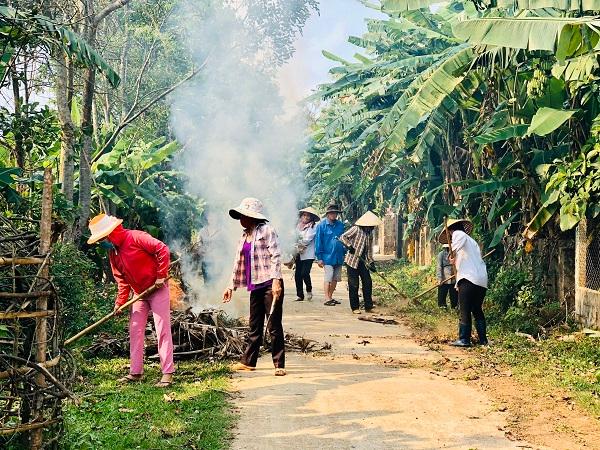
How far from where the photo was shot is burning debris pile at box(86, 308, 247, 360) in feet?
29.8

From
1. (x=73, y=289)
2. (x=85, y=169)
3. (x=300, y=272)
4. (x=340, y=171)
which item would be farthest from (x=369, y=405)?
(x=340, y=171)

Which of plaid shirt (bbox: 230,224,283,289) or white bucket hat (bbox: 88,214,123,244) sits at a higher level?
white bucket hat (bbox: 88,214,123,244)

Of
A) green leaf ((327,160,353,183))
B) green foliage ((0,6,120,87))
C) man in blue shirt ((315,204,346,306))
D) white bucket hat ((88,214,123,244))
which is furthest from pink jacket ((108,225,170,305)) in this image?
green leaf ((327,160,353,183))

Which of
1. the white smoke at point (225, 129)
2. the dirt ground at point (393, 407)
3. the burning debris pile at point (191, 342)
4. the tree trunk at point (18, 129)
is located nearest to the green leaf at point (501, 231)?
the dirt ground at point (393, 407)

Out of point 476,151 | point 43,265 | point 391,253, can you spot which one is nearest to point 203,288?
point 476,151

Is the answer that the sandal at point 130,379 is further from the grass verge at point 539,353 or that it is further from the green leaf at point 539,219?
the green leaf at point 539,219

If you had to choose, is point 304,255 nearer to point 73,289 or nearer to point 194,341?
point 194,341

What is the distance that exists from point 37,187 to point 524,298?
7446 millimetres

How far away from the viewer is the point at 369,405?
689cm

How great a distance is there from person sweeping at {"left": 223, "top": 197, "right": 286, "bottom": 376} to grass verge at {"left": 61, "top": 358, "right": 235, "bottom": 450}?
19.3 inches

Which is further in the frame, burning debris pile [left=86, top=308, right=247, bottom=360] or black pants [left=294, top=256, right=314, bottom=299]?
black pants [left=294, top=256, right=314, bottom=299]

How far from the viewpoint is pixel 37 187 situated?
1118cm

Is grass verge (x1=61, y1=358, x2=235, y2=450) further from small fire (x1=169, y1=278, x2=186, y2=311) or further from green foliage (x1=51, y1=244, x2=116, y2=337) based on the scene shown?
small fire (x1=169, y1=278, x2=186, y2=311)

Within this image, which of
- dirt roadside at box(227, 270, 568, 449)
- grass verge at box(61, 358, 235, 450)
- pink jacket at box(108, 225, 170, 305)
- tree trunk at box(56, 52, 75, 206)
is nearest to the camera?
grass verge at box(61, 358, 235, 450)
